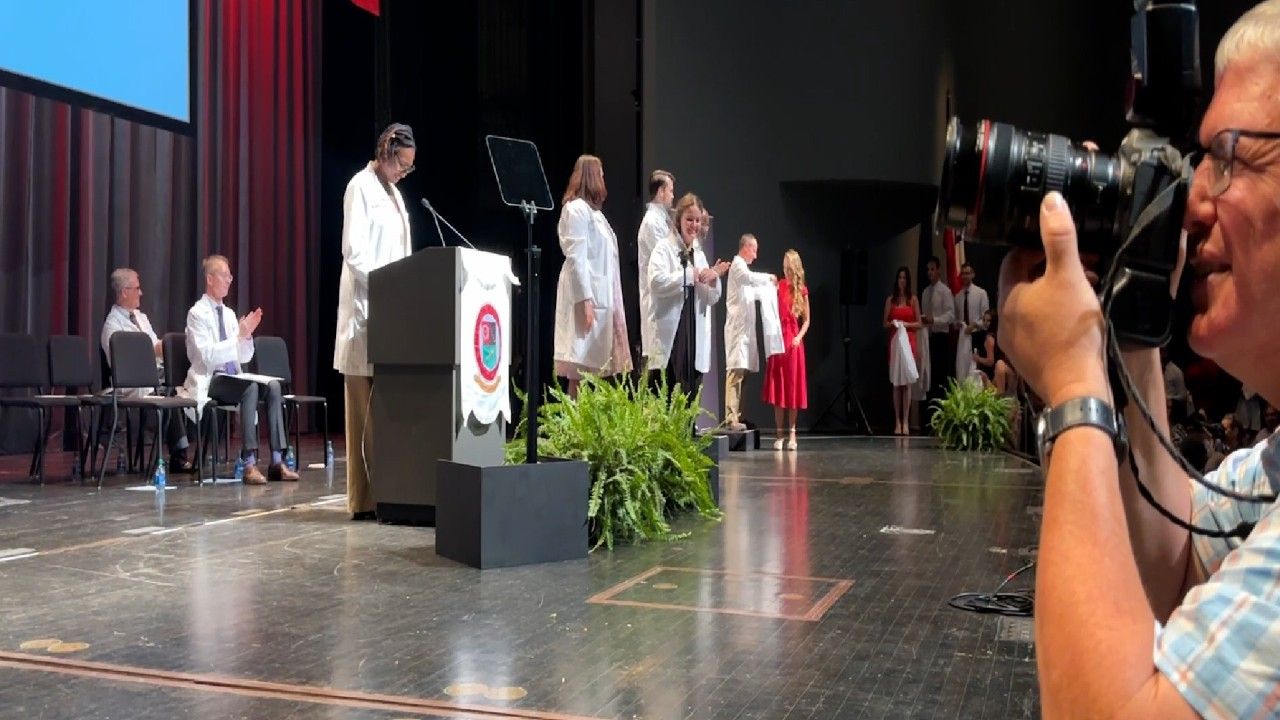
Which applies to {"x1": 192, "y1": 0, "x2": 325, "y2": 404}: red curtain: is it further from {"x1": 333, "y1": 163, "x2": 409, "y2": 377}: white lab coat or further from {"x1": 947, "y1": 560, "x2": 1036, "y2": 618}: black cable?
{"x1": 947, "y1": 560, "x2": 1036, "y2": 618}: black cable

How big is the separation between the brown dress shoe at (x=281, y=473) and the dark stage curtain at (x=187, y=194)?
258 centimetres

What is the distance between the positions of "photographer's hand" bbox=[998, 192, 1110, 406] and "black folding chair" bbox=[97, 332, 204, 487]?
618 cm

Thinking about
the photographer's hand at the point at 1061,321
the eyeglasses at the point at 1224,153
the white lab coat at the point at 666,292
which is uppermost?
the white lab coat at the point at 666,292

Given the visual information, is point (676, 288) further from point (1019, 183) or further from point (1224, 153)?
point (1224, 153)

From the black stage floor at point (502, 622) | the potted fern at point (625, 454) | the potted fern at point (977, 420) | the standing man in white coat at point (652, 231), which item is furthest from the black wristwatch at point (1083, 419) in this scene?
the potted fern at point (977, 420)

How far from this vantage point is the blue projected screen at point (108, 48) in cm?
689

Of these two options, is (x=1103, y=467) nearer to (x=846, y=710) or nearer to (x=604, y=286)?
(x=846, y=710)

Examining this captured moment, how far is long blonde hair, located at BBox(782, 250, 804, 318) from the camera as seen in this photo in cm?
967

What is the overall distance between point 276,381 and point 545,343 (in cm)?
554

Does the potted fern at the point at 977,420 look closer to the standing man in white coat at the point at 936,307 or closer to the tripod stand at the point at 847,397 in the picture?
the tripod stand at the point at 847,397

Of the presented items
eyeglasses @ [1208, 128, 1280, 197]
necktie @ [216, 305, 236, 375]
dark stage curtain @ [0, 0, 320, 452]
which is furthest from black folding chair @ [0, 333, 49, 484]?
eyeglasses @ [1208, 128, 1280, 197]

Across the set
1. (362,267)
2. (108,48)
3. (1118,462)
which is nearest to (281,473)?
(362,267)

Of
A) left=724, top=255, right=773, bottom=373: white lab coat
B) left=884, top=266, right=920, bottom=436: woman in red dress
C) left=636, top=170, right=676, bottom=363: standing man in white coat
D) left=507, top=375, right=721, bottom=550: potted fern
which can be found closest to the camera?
left=507, top=375, right=721, bottom=550: potted fern

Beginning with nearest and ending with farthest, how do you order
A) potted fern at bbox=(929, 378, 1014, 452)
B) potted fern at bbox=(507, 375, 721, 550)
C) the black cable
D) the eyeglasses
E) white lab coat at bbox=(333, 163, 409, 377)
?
the eyeglasses < the black cable < potted fern at bbox=(507, 375, 721, 550) < white lab coat at bbox=(333, 163, 409, 377) < potted fern at bbox=(929, 378, 1014, 452)
